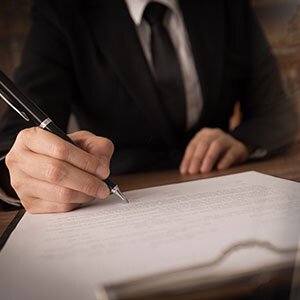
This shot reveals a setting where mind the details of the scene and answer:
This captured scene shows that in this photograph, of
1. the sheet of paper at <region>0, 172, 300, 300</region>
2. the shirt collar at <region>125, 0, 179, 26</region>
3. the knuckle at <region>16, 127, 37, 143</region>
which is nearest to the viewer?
→ the sheet of paper at <region>0, 172, 300, 300</region>

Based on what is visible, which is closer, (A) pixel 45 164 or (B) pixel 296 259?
(B) pixel 296 259

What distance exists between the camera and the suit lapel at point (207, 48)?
459 millimetres

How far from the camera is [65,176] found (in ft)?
0.70

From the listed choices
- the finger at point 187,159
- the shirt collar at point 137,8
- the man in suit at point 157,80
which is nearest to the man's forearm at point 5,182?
the man in suit at point 157,80

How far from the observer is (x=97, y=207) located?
0.75 ft

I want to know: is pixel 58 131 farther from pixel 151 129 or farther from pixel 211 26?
pixel 211 26

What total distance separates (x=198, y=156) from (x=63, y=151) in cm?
16

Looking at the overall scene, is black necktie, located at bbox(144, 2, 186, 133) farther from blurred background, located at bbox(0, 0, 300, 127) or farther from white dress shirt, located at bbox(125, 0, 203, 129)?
blurred background, located at bbox(0, 0, 300, 127)

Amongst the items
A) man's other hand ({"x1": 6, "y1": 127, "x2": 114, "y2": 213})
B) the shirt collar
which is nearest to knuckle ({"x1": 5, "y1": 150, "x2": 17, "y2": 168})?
man's other hand ({"x1": 6, "y1": 127, "x2": 114, "y2": 213})

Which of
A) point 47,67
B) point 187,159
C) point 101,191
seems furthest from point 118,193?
point 47,67

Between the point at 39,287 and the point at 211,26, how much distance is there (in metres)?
0.44

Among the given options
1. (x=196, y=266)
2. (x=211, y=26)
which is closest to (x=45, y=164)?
(x=196, y=266)

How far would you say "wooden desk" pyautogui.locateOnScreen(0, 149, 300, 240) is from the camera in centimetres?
27

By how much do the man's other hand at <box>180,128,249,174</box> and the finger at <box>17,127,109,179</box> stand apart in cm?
13
